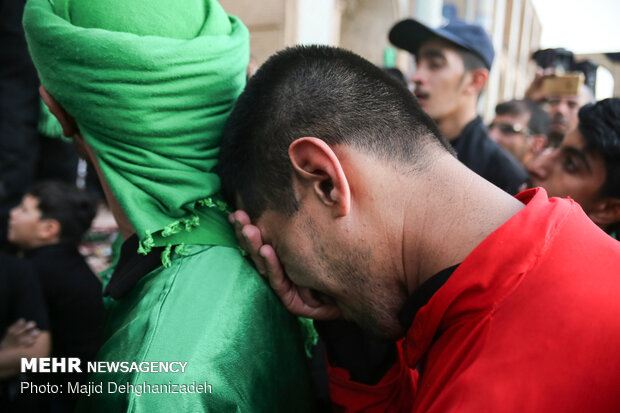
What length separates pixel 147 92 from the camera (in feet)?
4.01

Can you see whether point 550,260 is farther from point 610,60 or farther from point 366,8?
point 366,8

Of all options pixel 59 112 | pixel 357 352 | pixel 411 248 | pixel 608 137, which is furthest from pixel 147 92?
pixel 608 137

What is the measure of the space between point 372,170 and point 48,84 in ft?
3.23

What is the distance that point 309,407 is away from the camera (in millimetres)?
1483

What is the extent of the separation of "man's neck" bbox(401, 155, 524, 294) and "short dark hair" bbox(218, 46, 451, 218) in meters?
0.08

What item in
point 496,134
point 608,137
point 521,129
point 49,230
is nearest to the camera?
point 608,137

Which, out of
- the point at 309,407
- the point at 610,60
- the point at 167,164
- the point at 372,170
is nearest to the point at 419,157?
the point at 372,170

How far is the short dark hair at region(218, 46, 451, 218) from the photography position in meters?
1.18

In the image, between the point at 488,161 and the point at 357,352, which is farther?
the point at 488,161

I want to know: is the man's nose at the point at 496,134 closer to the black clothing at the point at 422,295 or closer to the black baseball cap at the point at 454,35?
the black baseball cap at the point at 454,35

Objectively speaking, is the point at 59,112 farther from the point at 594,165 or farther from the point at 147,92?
the point at 594,165

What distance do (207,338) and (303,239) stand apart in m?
0.35

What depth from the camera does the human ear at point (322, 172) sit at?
3.67ft

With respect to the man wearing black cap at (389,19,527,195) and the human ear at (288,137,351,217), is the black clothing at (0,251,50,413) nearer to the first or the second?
the human ear at (288,137,351,217)
